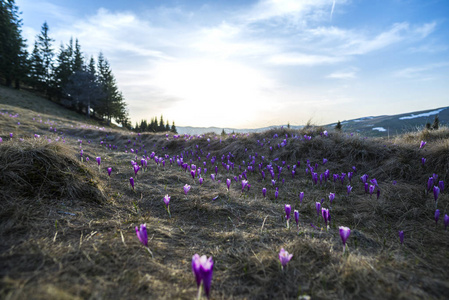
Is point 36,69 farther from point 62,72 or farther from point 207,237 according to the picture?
point 207,237

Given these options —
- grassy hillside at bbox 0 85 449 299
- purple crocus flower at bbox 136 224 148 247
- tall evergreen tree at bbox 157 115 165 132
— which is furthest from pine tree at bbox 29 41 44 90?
purple crocus flower at bbox 136 224 148 247

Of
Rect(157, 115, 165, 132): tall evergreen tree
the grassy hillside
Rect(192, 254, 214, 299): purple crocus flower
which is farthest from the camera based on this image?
Rect(157, 115, 165, 132): tall evergreen tree

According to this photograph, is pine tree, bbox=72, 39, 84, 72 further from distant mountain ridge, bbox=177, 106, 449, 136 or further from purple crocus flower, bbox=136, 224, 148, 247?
Result: purple crocus flower, bbox=136, 224, 148, 247

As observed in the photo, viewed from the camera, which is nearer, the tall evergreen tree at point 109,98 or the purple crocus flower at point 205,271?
the purple crocus flower at point 205,271

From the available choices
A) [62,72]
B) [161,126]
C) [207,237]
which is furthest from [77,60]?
[207,237]

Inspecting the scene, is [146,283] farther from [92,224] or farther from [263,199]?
[263,199]

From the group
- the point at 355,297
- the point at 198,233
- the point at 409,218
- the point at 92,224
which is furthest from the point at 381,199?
the point at 92,224

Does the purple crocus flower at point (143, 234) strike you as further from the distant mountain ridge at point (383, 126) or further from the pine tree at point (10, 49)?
the pine tree at point (10, 49)

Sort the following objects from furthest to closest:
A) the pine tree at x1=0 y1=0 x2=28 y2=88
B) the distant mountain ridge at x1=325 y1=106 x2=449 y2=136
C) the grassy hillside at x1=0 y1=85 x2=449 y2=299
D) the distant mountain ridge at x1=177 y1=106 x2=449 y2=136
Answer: the pine tree at x1=0 y1=0 x2=28 y2=88 < the distant mountain ridge at x1=177 y1=106 x2=449 y2=136 < the distant mountain ridge at x1=325 y1=106 x2=449 y2=136 < the grassy hillside at x1=0 y1=85 x2=449 y2=299

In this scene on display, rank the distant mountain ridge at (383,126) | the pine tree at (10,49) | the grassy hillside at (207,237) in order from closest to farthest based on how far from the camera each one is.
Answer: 1. the grassy hillside at (207,237)
2. the distant mountain ridge at (383,126)
3. the pine tree at (10,49)

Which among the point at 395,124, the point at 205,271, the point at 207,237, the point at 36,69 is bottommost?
the point at 207,237

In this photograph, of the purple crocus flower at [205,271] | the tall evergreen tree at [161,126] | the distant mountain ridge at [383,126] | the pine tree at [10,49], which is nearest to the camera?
the purple crocus flower at [205,271]

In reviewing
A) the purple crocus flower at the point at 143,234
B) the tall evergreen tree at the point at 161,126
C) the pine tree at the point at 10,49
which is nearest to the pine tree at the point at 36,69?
the pine tree at the point at 10,49

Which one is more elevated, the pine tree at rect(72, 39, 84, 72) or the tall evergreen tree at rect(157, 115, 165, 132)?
the pine tree at rect(72, 39, 84, 72)
